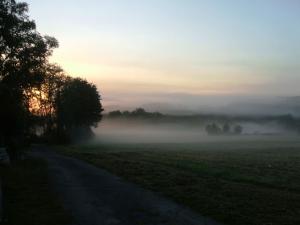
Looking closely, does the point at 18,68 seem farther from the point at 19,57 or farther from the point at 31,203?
the point at 31,203

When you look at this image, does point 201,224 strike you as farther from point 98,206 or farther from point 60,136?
point 60,136

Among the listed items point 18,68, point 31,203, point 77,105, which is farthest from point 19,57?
point 77,105

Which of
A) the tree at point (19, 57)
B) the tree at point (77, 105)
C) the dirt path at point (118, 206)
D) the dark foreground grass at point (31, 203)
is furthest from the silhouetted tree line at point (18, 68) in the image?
the tree at point (77, 105)

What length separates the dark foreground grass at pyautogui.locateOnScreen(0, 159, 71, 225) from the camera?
1470 cm

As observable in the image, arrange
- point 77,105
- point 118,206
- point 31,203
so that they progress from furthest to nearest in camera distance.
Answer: point 77,105, point 31,203, point 118,206

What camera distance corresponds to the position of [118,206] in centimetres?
1670

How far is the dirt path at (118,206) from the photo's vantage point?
14.1m

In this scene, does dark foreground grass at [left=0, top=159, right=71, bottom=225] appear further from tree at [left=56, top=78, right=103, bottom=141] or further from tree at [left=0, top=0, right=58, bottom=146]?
tree at [left=56, top=78, right=103, bottom=141]

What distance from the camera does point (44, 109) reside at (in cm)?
11188

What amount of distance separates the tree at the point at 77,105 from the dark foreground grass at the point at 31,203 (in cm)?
8291

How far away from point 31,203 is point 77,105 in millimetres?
93610

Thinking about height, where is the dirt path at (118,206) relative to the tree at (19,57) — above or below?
below

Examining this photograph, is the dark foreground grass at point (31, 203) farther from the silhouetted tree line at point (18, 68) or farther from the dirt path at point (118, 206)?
the silhouetted tree line at point (18, 68)

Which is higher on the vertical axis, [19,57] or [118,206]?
[19,57]
